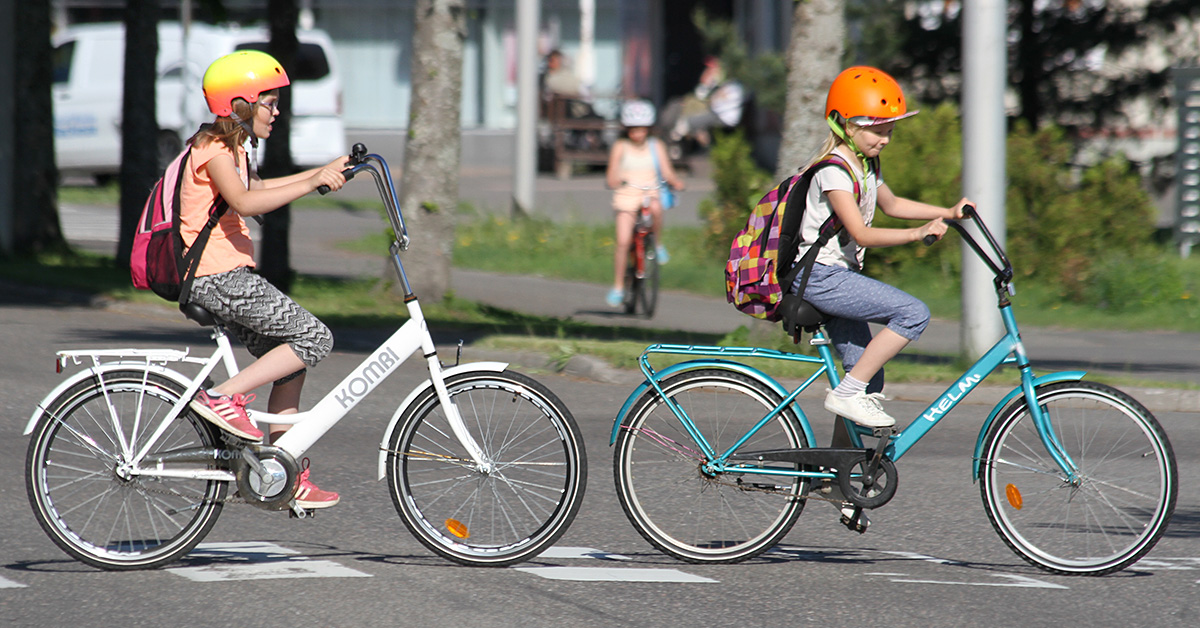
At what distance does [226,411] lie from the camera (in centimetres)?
527

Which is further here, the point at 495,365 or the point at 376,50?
the point at 376,50

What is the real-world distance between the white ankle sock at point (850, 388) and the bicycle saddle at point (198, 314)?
216cm

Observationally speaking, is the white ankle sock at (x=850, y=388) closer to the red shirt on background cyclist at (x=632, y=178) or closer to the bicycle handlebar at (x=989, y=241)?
the bicycle handlebar at (x=989, y=241)

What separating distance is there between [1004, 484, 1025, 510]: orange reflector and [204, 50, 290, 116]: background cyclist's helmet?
2.88 meters

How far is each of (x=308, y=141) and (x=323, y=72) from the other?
1242mm

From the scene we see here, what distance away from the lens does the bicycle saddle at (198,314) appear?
17.2 ft

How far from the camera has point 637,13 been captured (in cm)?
3438

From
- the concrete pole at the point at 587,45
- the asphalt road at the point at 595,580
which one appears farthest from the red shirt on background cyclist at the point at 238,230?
the concrete pole at the point at 587,45

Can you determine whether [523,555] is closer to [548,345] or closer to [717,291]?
[548,345]

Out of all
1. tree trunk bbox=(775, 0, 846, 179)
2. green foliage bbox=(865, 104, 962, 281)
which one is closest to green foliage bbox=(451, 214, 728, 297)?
green foliage bbox=(865, 104, 962, 281)

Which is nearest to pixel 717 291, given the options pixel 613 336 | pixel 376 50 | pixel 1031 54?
pixel 613 336

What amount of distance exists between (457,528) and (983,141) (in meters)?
5.64

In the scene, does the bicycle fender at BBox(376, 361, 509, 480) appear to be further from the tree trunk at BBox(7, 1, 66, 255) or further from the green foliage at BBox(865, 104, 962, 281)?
the tree trunk at BBox(7, 1, 66, 255)

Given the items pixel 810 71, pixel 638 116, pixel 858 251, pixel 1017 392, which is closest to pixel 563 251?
pixel 638 116
